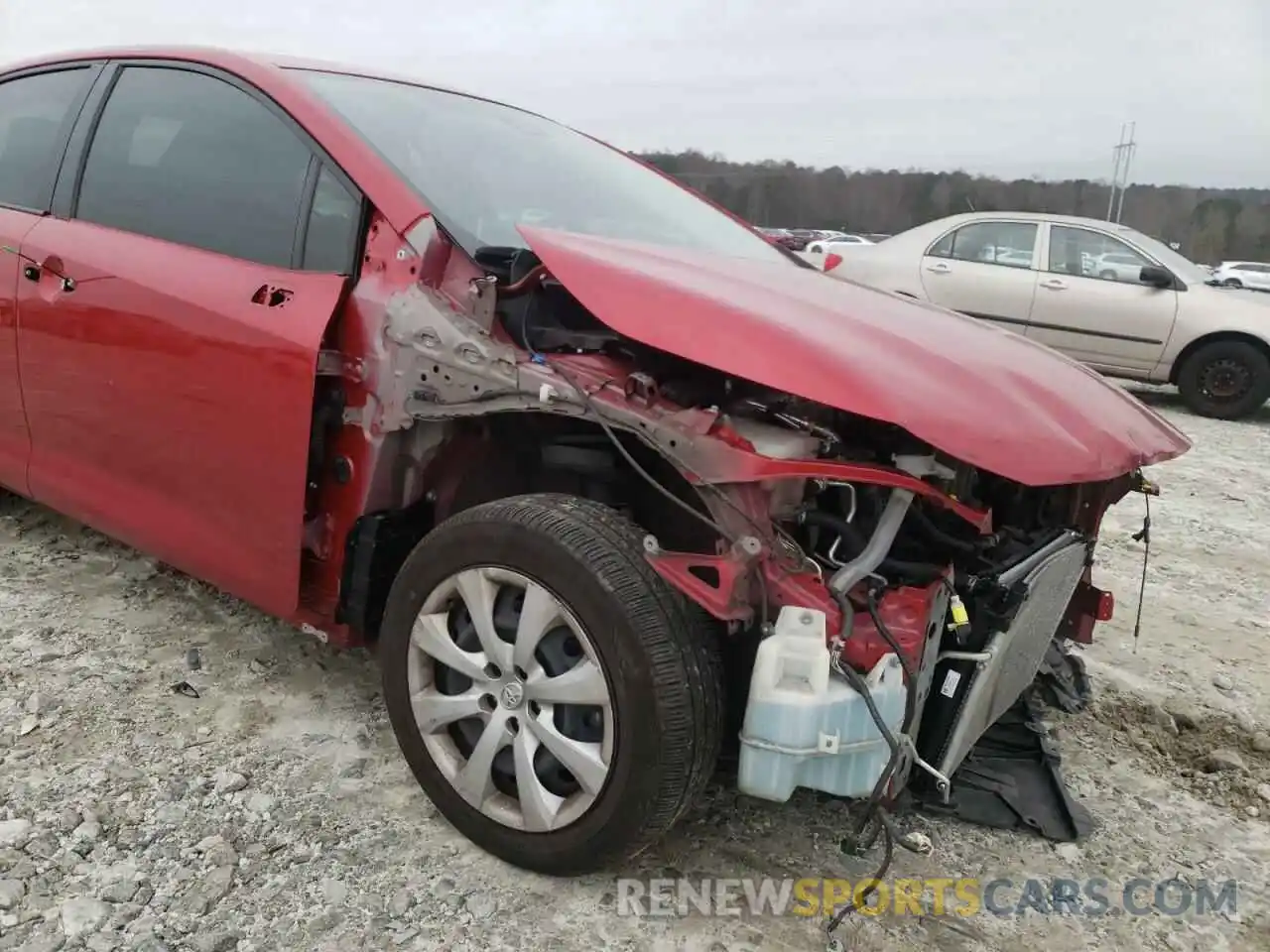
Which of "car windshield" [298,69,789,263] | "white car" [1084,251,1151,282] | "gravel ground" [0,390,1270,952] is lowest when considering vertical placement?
"gravel ground" [0,390,1270,952]

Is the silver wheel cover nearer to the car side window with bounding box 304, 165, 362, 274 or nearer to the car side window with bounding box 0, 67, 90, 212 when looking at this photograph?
the car side window with bounding box 304, 165, 362, 274

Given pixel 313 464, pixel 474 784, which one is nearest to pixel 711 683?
pixel 474 784

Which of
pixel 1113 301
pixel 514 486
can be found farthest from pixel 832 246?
pixel 514 486

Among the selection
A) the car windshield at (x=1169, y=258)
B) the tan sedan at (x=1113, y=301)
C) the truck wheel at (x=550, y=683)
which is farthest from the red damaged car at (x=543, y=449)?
the car windshield at (x=1169, y=258)

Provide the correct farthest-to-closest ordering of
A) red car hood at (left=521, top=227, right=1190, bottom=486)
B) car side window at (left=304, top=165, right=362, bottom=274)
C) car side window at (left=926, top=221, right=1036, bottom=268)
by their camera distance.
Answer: car side window at (left=926, top=221, right=1036, bottom=268)
car side window at (left=304, top=165, right=362, bottom=274)
red car hood at (left=521, top=227, right=1190, bottom=486)

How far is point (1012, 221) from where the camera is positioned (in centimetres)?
836

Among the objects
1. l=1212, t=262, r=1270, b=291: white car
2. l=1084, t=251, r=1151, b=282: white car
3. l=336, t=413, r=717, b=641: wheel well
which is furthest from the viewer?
l=1212, t=262, r=1270, b=291: white car

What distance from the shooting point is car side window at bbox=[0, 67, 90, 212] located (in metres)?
2.99

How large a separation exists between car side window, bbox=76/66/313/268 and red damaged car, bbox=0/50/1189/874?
11mm

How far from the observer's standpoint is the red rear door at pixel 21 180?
9.70ft

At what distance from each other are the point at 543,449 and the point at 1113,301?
7.11 meters

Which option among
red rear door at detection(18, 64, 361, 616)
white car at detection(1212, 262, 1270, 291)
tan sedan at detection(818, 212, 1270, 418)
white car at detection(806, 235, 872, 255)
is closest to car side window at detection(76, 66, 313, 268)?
red rear door at detection(18, 64, 361, 616)

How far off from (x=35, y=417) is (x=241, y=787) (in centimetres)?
149

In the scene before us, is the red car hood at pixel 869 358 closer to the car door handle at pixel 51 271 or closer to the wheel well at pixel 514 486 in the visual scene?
the wheel well at pixel 514 486
